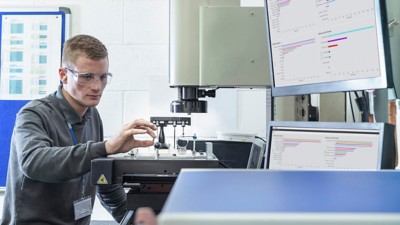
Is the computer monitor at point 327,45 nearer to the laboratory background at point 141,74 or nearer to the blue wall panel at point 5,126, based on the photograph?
the laboratory background at point 141,74

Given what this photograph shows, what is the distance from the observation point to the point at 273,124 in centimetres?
84

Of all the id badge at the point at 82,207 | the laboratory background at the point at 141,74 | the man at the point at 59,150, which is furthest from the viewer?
the laboratory background at the point at 141,74

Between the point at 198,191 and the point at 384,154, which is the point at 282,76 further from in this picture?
the point at 198,191

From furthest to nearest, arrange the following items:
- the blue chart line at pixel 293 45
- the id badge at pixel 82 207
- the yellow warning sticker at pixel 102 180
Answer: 1. the id badge at pixel 82 207
2. the yellow warning sticker at pixel 102 180
3. the blue chart line at pixel 293 45

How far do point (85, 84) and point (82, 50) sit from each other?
0.38 feet

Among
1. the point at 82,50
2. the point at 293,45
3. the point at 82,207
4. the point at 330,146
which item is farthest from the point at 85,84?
the point at 330,146

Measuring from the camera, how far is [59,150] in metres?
1.07

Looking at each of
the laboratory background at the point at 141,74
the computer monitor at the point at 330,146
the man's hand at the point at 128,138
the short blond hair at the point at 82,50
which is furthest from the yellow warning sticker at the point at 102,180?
the laboratory background at the point at 141,74

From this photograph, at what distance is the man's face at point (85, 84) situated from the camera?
1.27m

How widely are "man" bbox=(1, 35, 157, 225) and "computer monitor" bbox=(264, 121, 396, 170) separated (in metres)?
0.40

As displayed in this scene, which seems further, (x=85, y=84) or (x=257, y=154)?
(x=85, y=84)

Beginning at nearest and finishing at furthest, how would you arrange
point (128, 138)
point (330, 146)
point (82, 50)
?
point (330, 146) < point (128, 138) < point (82, 50)

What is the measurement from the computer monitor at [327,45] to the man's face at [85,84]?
25.3 inches

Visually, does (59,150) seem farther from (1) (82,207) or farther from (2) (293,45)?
(2) (293,45)
